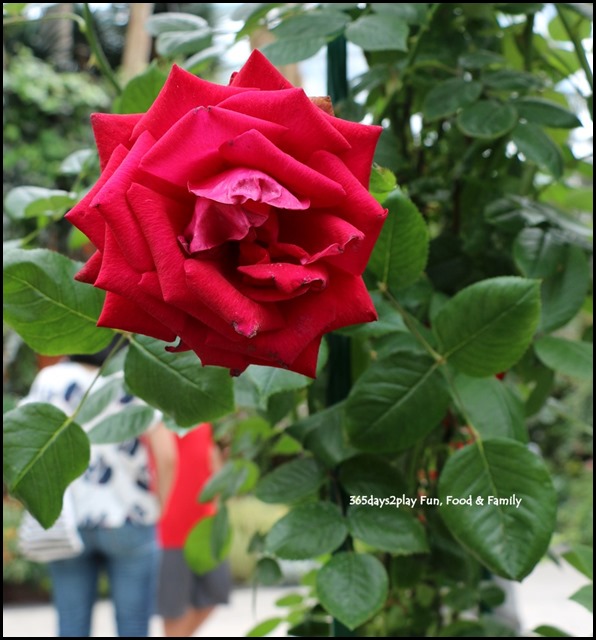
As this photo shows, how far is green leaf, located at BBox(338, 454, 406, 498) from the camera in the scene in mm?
506

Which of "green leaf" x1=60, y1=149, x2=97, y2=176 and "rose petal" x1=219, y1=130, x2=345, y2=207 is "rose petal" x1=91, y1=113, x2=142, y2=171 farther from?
"green leaf" x1=60, y1=149, x2=97, y2=176

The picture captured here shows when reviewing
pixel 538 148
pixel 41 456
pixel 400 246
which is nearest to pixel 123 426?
pixel 41 456

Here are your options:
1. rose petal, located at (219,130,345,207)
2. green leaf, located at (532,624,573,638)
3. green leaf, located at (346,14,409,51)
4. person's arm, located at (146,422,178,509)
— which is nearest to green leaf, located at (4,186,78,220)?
green leaf, located at (346,14,409,51)

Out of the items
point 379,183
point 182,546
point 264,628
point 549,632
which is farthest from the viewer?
point 182,546

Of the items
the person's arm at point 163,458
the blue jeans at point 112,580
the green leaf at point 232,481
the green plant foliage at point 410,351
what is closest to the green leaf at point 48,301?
the green plant foliage at point 410,351

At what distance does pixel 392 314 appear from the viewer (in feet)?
1.54

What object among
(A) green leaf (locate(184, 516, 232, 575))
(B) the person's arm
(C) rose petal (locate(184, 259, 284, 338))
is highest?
(C) rose petal (locate(184, 259, 284, 338))

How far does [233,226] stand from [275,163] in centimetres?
3

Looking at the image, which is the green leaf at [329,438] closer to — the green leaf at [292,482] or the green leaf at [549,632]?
the green leaf at [292,482]

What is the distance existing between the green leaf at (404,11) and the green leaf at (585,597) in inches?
15.2

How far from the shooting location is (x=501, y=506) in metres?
0.42

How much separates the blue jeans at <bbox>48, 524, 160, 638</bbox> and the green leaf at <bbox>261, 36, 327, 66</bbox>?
1.76 metres

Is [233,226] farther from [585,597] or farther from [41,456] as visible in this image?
[585,597]

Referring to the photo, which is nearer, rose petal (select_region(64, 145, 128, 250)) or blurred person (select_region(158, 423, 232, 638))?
rose petal (select_region(64, 145, 128, 250))
